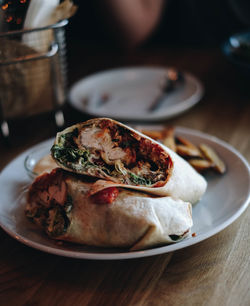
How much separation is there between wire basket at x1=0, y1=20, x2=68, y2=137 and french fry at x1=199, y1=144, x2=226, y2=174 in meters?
0.68

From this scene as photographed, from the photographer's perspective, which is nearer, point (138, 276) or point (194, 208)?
point (138, 276)

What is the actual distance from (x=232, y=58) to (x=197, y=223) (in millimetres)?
1129

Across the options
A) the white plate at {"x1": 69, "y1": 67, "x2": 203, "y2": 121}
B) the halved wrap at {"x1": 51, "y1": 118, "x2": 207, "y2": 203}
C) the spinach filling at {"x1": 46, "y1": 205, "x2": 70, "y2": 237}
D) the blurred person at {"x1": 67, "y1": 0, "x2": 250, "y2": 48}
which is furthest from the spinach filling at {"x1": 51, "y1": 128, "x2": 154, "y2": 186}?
the blurred person at {"x1": 67, "y1": 0, "x2": 250, "y2": 48}

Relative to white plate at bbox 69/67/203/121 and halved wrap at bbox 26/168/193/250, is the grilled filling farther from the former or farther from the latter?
white plate at bbox 69/67/203/121

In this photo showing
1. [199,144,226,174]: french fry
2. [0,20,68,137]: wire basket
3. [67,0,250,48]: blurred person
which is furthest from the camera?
[67,0,250,48]: blurred person

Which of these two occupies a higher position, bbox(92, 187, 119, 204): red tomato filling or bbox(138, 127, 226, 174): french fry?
bbox(92, 187, 119, 204): red tomato filling

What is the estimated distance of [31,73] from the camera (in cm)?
147

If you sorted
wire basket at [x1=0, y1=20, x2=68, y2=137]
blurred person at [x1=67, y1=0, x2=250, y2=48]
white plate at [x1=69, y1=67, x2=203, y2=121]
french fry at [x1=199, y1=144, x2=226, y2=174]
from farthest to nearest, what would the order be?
blurred person at [x1=67, y1=0, x2=250, y2=48]
white plate at [x1=69, y1=67, x2=203, y2=121]
wire basket at [x1=0, y1=20, x2=68, y2=137]
french fry at [x1=199, y1=144, x2=226, y2=174]

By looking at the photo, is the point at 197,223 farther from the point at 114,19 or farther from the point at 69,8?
the point at 114,19

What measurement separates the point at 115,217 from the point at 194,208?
305 millimetres

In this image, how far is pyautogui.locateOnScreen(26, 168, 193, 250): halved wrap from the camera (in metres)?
0.84

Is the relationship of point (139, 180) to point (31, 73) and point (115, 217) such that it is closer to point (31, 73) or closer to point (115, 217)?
point (115, 217)

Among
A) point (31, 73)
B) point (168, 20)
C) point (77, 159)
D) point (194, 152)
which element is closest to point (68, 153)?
point (77, 159)

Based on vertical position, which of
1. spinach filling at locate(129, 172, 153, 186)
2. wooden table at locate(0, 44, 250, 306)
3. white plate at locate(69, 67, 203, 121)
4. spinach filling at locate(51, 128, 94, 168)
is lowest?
white plate at locate(69, 67, 203, 121)
